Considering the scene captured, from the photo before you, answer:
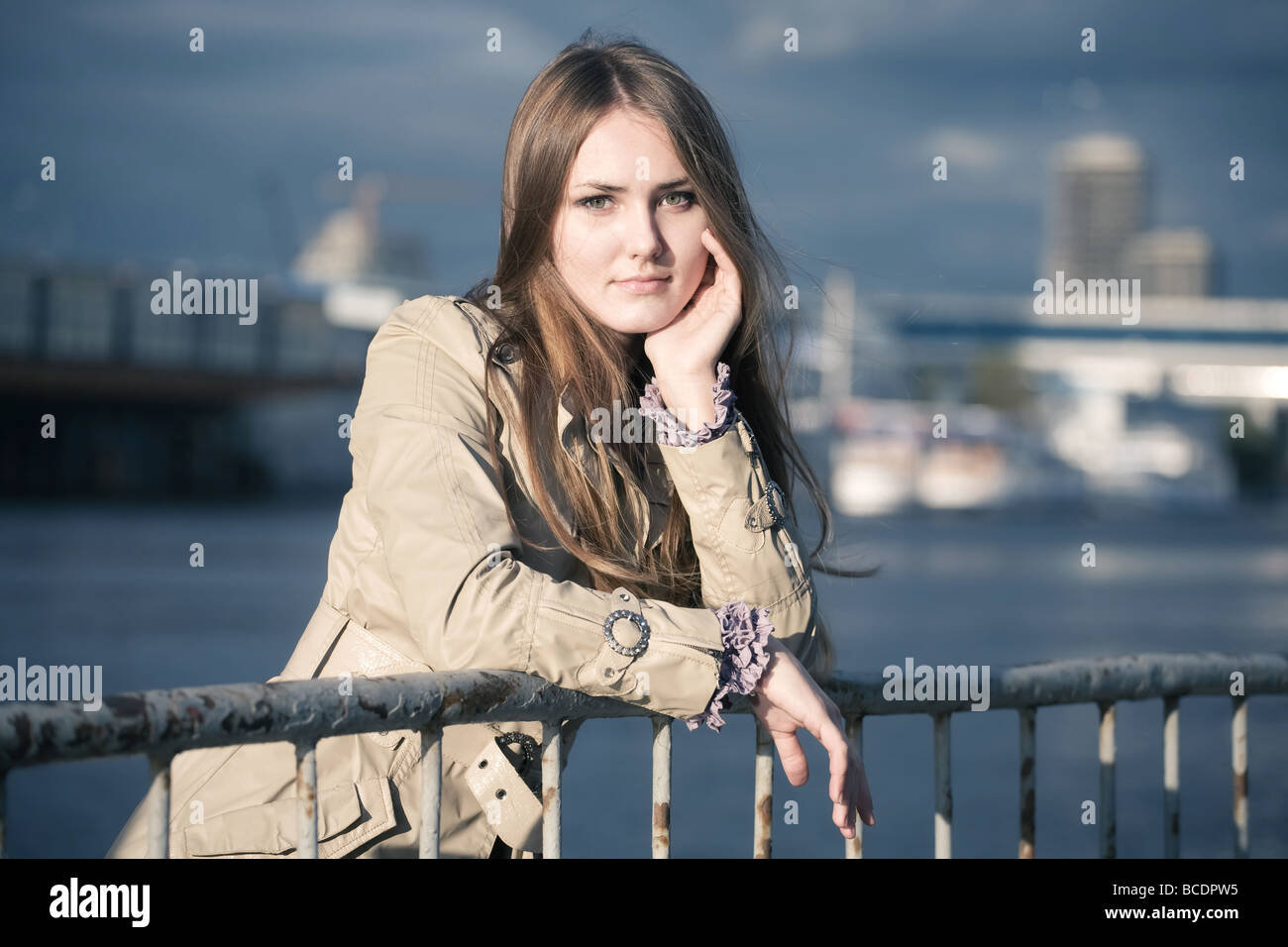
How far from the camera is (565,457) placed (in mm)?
1931

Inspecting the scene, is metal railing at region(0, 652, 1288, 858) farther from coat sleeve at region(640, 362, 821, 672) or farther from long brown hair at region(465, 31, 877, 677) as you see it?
long brown hair at region(465, 31, 877, 677)

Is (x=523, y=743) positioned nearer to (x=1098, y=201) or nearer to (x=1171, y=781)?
(x=1171, y=781)

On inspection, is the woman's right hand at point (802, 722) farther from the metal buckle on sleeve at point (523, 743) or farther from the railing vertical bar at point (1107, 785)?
the railing vertical bar at point (1107, 785)

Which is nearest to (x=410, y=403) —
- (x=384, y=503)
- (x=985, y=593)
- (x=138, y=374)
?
(x=384, y=503)

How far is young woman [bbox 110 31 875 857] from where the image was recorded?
169 centimetres

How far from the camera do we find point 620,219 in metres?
2.09

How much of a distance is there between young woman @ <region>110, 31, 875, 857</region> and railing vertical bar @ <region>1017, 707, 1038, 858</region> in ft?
1.08

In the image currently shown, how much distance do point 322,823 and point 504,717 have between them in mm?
257

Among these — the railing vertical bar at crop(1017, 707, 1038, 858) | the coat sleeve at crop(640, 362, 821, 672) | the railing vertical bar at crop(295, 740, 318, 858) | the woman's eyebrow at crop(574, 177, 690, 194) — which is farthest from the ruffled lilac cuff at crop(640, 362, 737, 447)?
the railing vertical bar at crop(295, 740, 318, 858)

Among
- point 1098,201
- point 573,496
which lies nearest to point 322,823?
point 573,496

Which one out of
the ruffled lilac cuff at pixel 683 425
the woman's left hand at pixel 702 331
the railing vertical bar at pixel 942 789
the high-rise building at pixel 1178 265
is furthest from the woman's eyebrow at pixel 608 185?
the high-rise building at pixel 1178 265
